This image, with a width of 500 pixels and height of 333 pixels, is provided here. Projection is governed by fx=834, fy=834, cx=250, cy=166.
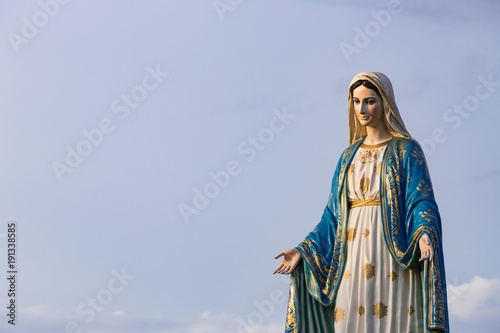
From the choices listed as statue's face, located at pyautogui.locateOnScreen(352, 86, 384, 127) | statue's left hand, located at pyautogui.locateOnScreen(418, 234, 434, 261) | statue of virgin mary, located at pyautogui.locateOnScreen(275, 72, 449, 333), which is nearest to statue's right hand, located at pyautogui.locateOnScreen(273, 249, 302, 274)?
statue of virgin mary, located at pyautogui.locateOnScreen(275, 72, 449, 333)

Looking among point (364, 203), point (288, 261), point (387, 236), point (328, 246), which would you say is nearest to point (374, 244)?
point (387, 236)

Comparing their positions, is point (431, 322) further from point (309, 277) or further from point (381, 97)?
point (381, 97)

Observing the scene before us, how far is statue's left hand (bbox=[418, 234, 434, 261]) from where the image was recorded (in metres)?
8.79

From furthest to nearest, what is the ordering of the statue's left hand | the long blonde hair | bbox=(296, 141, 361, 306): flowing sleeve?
the long blonde hair
bbox=(296, 141, 361, 306): flowing sleeve
the statue's left hand

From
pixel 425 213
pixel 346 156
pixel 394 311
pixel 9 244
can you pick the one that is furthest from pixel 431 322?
pixel 9 244

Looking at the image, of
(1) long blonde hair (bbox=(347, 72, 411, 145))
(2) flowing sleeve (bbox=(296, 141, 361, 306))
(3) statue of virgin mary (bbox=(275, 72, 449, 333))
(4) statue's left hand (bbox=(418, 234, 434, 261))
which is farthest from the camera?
(1) long blonde hair (bbox=(347, 72, 411, 145))

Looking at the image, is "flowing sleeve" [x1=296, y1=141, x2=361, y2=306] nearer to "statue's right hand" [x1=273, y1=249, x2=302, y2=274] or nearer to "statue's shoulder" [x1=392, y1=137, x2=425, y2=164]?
"statue's right hand" [x1=273, y1=249, x2=302, y2=274]

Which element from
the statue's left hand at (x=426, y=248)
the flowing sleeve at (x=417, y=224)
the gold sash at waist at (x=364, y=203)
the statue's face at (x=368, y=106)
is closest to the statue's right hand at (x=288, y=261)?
the gold sash at waist at (x=364, y=203)

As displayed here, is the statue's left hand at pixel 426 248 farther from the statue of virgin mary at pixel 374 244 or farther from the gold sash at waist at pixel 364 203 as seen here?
the gold sash at waist at pixel 364 203

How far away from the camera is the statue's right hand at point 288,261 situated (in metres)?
9.66

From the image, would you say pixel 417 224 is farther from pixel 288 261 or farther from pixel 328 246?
pixel 288 261

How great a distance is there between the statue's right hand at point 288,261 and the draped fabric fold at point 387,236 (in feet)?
0.28

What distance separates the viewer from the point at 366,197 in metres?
9.66

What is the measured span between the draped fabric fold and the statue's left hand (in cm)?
9
